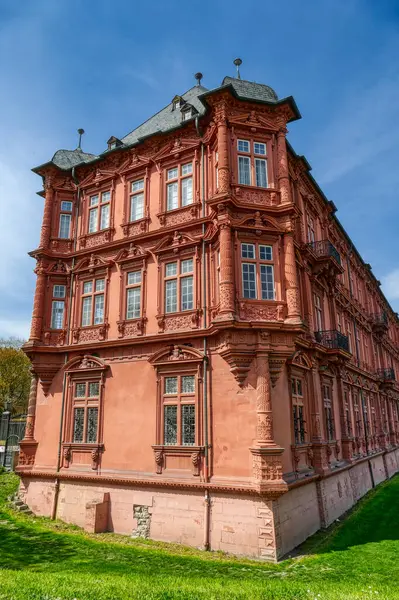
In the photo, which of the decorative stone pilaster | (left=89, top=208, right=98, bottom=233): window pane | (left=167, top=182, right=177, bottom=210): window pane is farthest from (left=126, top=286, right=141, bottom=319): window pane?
the decorative stone pilaster

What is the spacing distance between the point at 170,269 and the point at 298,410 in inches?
300

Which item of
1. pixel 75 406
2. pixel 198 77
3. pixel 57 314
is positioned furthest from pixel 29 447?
pixel 198 77

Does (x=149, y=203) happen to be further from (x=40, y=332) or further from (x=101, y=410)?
(x=101, y=410)

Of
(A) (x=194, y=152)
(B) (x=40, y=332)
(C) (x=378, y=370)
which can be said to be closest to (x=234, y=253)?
(A) (x=194, y=152)

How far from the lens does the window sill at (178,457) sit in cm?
1462

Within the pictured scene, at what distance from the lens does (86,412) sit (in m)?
17.9

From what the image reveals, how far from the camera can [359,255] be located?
32.4 metres

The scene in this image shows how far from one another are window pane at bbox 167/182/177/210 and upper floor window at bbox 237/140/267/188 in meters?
3.22

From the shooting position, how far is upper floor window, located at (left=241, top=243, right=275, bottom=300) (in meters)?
15.4

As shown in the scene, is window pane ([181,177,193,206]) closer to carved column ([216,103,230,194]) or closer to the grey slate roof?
carved column ([216,103,230,194])

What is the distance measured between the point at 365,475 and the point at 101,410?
16182 mm

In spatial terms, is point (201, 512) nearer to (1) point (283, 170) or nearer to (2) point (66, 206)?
(1) point (283, 170)

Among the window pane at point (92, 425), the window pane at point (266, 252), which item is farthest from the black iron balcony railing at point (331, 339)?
the window pane at point (92, 425)

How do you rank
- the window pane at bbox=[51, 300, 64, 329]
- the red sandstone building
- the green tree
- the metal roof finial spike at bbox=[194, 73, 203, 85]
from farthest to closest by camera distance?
the green tree
the metal roof finial spike at bbox=[194, 73, 203, 85]
the window pane at bbox=[51, 300, 64, 329]
the red sandstone building
